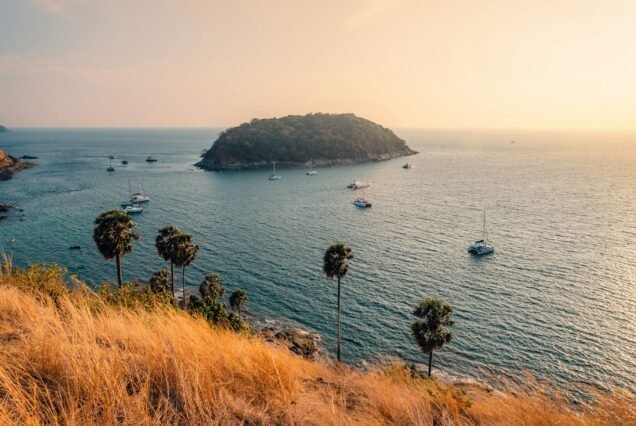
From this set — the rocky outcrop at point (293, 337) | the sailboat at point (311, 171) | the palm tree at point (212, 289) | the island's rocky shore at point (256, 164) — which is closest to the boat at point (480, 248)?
the rocky outcrop at point (293, 337)

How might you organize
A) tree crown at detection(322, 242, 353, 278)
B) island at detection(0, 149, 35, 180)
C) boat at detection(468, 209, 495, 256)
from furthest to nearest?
1. island at detection(0, 149, 35, 180)
2. boat at detection(468, 209, 495, 256)
3. tree crown at detection(322, 242, 353, 278)

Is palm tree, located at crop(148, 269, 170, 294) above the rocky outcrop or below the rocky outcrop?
above

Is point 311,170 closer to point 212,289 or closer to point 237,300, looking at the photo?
point 212,289

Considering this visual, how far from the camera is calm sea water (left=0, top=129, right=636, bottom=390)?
129 feet

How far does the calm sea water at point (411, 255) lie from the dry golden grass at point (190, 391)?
119cm

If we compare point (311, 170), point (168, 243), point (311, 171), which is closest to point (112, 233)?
point (168, 243)

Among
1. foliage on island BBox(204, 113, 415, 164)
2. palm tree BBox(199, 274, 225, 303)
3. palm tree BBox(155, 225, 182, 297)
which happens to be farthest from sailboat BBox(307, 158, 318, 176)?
palm tree BBox(155, 225, 182, 297)

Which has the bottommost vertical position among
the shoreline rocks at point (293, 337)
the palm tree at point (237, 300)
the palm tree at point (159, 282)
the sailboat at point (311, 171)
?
the shoreline rocks at point (293, 337)

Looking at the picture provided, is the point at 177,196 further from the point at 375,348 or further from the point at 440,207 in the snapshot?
the point at 375,348

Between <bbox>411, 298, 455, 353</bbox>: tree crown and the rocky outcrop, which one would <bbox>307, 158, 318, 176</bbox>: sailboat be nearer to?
the rocky outcrop

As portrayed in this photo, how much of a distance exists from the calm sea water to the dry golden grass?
3.89ft

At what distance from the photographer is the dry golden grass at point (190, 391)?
4.34 m

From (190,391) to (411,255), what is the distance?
6005 centimetres

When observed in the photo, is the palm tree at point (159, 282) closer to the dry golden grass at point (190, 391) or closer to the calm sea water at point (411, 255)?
the calm sea water at point (411, 255)
